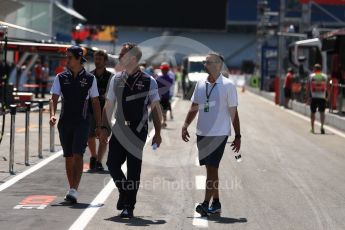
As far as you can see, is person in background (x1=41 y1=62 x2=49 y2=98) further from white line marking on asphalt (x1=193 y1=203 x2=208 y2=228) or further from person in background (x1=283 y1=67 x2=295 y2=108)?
white line marking on asphalt (x1=193 y1=203 x2=208 y2=228)

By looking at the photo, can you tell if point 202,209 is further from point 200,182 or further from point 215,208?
point 200,182

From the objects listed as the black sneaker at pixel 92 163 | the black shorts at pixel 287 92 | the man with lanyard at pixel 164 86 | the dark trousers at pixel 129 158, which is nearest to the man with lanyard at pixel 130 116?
the dark trousers at pixel 129 158

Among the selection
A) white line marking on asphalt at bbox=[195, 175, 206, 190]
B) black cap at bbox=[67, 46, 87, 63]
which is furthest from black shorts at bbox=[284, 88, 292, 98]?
black cap at bbox=[67, 46, 87, 63]

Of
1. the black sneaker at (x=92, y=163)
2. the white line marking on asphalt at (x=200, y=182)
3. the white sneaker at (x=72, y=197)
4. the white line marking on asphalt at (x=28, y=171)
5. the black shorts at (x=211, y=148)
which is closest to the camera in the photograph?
the black shorts at (x=211, y=148)

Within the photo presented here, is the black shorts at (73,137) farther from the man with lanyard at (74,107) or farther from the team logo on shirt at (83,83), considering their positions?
the team logo on shirt at (83,83)

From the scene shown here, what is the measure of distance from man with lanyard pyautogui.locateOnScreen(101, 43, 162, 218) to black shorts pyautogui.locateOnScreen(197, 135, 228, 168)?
552 millimetres

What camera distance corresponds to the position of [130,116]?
10016 mm

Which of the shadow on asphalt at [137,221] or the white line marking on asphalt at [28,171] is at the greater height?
the shadow on asphalt at [137,221]

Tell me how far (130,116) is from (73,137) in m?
1.32

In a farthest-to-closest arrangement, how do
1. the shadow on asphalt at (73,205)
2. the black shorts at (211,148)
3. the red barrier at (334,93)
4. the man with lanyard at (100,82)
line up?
1. the red barrier at (334,93)
2. the man with lanyard at (100,82)
3. the shadow on asphalt at (73,205)
4. the black shorts at (211,148)

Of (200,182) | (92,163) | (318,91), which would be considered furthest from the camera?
(318,91)

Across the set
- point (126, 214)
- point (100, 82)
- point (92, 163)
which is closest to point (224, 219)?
point (126, 214)

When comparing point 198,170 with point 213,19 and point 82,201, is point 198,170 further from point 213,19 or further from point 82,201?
point 213,19

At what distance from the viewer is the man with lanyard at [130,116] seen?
991 cm
